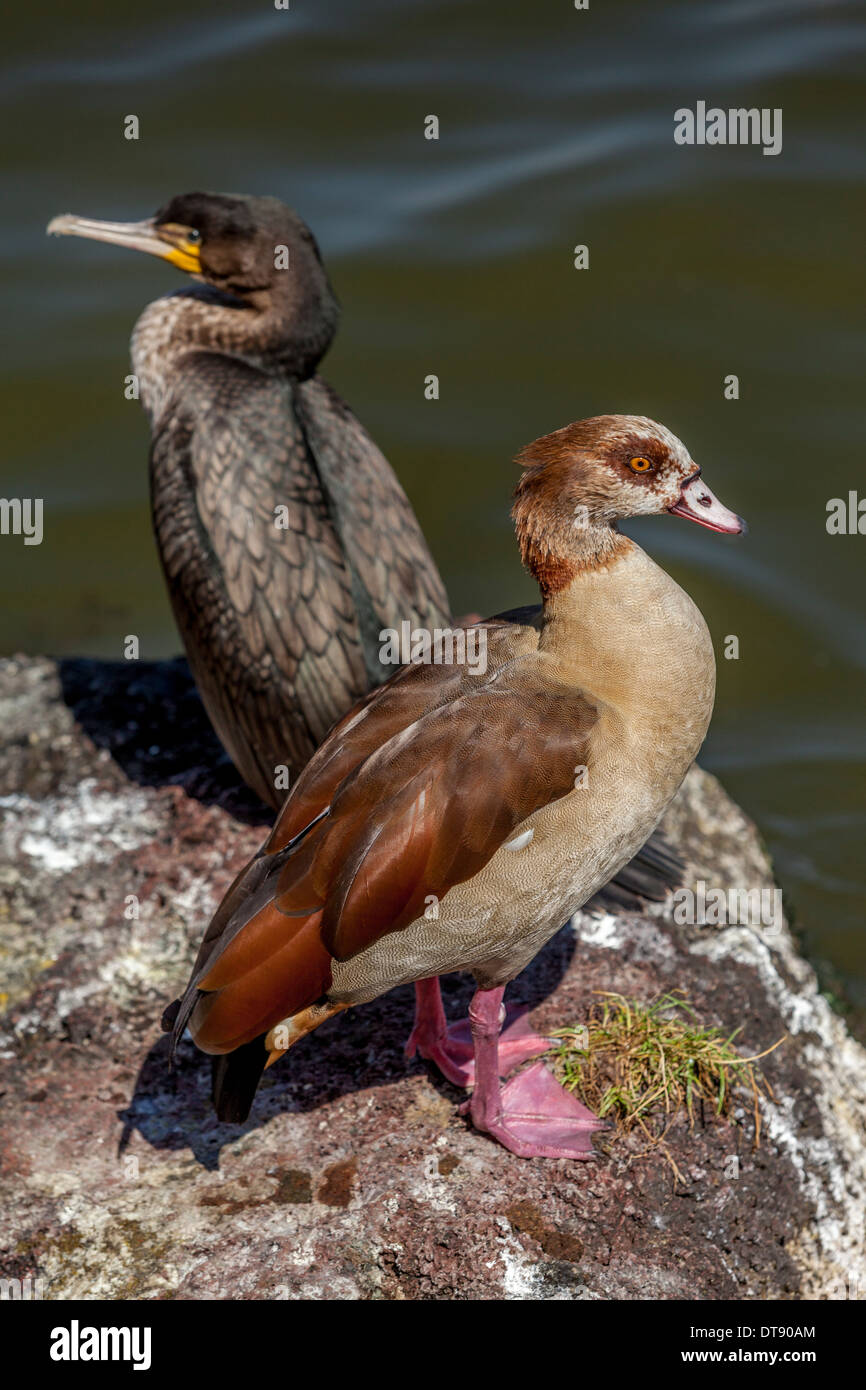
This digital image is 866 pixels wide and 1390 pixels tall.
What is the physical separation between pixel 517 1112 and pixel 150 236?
3868mm

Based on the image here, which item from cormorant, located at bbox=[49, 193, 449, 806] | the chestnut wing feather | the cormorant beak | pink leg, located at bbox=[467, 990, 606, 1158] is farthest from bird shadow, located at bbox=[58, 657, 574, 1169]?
the cormorant beak

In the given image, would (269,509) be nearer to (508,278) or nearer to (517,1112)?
(517,1112)

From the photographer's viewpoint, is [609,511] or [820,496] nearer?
[609,511]

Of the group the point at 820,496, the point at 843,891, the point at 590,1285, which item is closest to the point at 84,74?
the point at 820,496

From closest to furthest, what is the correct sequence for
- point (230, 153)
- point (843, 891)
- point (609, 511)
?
point (609, 511) < point (843, 891) < point (230, 153)

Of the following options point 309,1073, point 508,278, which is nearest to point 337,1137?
point 309,1073

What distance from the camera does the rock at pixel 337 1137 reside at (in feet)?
12.1

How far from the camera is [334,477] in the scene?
527 centimetres

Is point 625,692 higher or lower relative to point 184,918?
higher

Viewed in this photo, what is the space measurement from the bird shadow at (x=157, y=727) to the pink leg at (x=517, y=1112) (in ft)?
5.24

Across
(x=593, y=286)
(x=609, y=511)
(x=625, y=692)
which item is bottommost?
(x=625, y=692)

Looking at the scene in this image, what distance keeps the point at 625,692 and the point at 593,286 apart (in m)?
6.86

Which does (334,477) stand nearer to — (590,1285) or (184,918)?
(184,918)

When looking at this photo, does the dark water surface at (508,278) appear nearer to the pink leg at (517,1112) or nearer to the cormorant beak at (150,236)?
the cormorant beak at (150,236)
